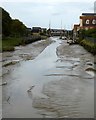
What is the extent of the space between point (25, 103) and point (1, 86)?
419cm

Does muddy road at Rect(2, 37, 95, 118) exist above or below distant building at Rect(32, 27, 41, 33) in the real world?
below

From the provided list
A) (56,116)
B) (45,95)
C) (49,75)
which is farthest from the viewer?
(49,75)

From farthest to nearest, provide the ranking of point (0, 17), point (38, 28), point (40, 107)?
point (38, 28)
point (0, 17)
point (40, 107)

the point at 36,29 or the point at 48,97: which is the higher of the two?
the point at 36,29

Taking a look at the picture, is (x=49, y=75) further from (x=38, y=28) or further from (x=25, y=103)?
(x=38, y=28)

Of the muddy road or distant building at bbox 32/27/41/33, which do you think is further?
distant building at bbox 32/27/41/33

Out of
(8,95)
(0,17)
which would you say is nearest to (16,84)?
(8,95)

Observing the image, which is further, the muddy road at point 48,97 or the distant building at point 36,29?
the distant building at point 36,29

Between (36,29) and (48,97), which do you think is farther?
(36,29)

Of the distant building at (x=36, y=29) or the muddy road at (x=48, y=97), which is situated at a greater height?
the distant building at (x=36, y=29)

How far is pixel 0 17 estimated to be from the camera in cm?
6481

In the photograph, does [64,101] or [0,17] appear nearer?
[64,101]

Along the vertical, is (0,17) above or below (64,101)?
above

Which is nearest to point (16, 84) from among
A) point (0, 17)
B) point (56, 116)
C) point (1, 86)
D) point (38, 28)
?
point (1, 86)
